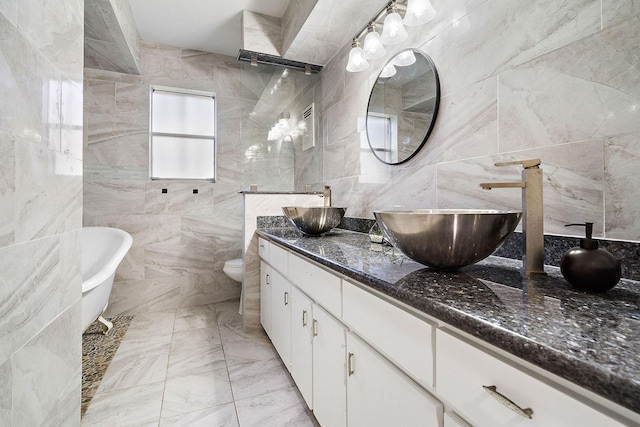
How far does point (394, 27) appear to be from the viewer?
160cm

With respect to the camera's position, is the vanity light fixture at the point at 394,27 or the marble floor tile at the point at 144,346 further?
the marble floor tile at the point at 144,346

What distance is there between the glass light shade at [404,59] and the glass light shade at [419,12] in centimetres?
21

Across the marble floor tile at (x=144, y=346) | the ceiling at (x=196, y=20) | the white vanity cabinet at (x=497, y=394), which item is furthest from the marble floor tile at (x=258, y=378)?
the ceiling at (x=196, y=20)

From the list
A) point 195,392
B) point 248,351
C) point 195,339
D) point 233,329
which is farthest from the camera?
point 233,329

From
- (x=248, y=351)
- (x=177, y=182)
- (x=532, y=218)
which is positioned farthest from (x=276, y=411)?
(x=177, y=182)

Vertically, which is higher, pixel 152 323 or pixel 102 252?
pixel 102 252

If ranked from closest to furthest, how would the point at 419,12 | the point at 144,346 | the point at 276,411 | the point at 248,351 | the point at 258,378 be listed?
the point at 419,12 < the point at 276,411 < the point at 258,378 < the point at 248,351 < the point at 144,346

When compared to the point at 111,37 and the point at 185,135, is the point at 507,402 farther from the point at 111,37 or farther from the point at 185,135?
the point at 185,135

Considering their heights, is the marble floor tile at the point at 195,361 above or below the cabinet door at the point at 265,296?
below

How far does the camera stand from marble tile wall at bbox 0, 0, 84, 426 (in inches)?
33.3

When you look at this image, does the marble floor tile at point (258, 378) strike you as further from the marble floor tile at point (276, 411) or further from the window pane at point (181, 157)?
the window pane at point (181, 157)

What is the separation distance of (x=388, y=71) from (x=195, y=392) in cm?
225

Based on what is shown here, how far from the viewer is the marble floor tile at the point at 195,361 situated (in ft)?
6.24

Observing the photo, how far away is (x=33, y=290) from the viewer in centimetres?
96
